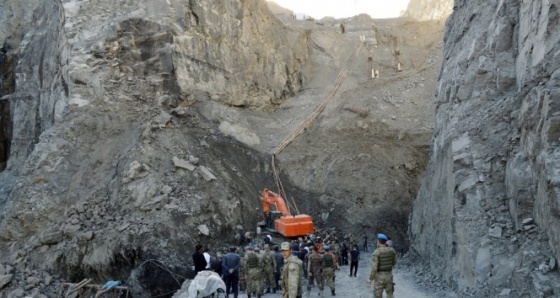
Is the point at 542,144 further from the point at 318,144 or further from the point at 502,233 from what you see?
the point at 318,144

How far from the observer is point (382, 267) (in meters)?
8.40

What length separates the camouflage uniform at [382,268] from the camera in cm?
837

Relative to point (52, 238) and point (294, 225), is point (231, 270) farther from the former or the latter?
point (52, 238)

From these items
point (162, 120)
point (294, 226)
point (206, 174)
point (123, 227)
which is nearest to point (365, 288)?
point (294, 226)

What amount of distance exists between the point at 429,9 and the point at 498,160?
3692 cm

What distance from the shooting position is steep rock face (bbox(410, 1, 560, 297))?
8289mm

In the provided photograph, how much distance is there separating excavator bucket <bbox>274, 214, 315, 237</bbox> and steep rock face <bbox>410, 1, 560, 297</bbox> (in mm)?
3381

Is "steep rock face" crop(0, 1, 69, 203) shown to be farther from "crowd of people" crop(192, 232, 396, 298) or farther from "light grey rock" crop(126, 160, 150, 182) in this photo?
"crowd of people" crop(192, 232, 396, 298)

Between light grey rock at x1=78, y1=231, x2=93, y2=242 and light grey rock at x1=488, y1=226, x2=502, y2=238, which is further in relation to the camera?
light grey rock at x1=78, y1=231, x2=93, y2=242

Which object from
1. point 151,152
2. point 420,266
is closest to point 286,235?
point 420,266

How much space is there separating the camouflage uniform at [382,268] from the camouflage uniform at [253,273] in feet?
9.84

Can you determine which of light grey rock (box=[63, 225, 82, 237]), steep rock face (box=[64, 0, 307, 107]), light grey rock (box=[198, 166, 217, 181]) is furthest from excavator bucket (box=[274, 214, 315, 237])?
steep rock face (box=[64, 0, 307, 107])

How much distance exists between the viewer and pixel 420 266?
535 inches

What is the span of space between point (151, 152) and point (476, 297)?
1232 centimetres
